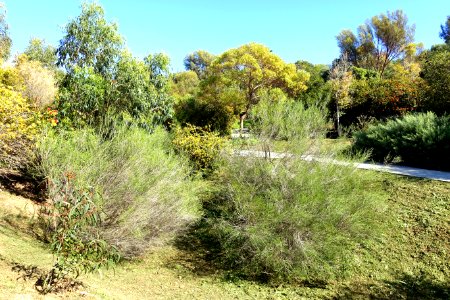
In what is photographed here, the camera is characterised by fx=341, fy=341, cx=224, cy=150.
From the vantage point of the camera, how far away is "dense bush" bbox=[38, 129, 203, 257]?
259 inches

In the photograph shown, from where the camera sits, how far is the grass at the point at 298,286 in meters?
5.74

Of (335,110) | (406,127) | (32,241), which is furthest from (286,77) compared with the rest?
(32,241)

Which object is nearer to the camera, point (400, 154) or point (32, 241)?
point (32, 241)

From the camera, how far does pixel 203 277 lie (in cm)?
667

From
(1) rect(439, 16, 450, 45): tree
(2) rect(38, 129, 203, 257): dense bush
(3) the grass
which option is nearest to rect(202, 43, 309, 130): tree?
(2) rect(38, 129, 203, 257): dense bush

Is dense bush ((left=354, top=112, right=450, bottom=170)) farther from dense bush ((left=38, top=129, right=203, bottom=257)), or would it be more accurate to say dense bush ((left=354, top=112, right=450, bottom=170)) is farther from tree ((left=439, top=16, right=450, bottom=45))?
tree ((left=439, top=16, right=450, bottom=45))

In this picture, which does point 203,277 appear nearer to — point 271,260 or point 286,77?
point 271,260

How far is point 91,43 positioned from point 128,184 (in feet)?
16.0

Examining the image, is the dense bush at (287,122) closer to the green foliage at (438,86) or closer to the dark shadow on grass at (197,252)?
the dark shadow on grass at (197,252)

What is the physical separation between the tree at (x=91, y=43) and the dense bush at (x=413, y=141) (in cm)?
812

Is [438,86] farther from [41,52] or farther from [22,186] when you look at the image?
[41,52]

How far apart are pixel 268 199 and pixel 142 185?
259 cm

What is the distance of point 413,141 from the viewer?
434 inches

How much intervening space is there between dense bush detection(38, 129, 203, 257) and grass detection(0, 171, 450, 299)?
0.68 m
